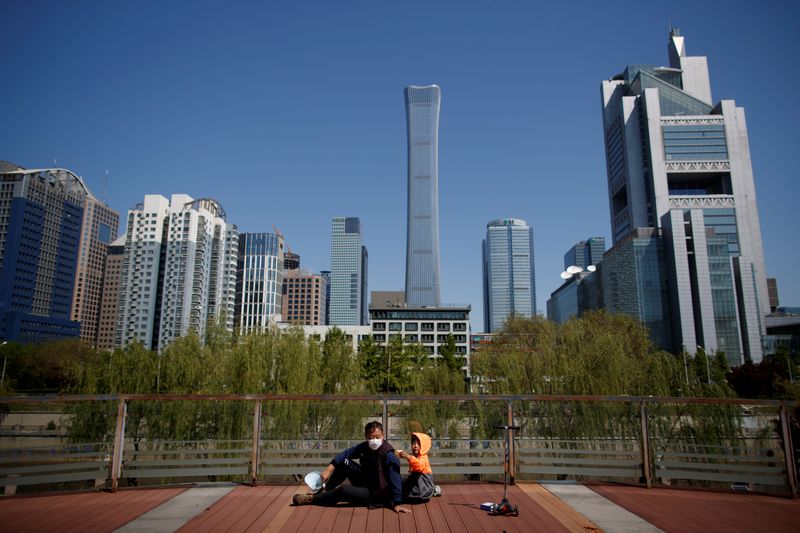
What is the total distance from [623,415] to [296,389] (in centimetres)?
1244

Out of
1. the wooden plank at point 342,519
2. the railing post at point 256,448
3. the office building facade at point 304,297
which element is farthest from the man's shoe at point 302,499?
the office building facade at point 304,297

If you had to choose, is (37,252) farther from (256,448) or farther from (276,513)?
(276,513)

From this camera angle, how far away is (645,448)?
299 inches

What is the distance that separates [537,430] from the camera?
8.91 metres

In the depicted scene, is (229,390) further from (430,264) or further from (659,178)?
(430,264)

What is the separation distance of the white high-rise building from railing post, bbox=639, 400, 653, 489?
353 ft

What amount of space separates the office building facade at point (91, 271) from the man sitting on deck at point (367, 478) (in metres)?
178

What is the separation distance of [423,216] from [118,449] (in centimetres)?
17041

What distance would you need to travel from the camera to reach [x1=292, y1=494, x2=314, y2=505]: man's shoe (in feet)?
20.4

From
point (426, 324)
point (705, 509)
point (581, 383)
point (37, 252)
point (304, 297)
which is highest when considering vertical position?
point (37, 252)

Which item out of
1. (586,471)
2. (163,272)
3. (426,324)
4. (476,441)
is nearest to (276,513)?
(476,441)

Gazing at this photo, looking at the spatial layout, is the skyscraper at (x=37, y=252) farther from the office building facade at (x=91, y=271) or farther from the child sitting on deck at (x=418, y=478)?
the child sitting on deck at (x=418, y=478)

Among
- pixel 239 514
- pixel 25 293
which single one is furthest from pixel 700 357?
pixel 25 293

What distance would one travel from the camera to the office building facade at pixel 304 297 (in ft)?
622
